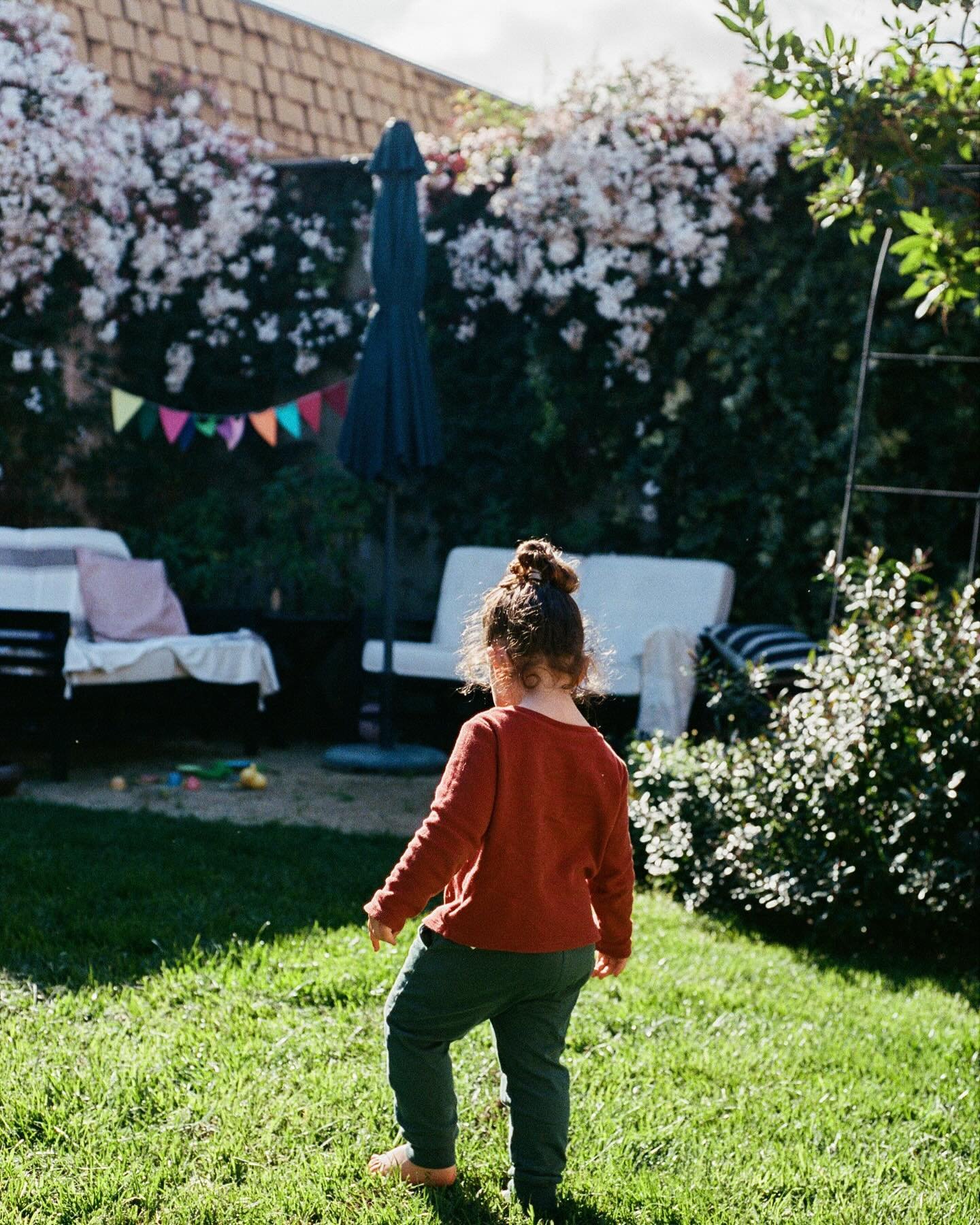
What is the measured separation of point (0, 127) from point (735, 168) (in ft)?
12.9

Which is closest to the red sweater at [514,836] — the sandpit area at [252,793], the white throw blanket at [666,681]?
the sandpit area at [252,793]

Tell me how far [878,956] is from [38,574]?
455cm

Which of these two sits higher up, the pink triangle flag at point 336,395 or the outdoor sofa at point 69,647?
the pink triangle flag at point 336,395

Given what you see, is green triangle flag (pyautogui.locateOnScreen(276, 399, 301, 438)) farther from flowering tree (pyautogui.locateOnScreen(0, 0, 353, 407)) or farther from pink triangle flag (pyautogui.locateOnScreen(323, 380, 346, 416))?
flowering tree (pyautogui.locateOnScreen(0, 0, 353, 407))

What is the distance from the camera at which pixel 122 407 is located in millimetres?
7531

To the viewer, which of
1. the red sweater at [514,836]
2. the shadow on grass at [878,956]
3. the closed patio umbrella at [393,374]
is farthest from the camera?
the closed patio umbrella at [393,374]

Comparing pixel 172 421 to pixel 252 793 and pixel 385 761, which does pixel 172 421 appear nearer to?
pixel 385 761

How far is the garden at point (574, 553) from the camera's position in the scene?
7.62ft

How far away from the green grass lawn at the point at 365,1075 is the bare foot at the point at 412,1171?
3 centimetres

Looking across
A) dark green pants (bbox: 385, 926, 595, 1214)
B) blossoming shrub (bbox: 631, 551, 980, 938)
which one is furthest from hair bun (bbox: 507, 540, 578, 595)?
blossoming shrub (bbox: 631, 551, 980, 938)

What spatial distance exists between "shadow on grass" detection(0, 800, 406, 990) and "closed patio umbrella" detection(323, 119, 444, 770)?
1.68 m

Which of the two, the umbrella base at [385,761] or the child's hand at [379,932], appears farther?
the umbrella base at [385,761]

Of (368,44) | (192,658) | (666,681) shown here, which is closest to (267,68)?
(368,44)

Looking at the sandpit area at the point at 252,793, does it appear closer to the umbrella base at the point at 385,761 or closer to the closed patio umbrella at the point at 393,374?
the umbrella base at the point at 385,761
